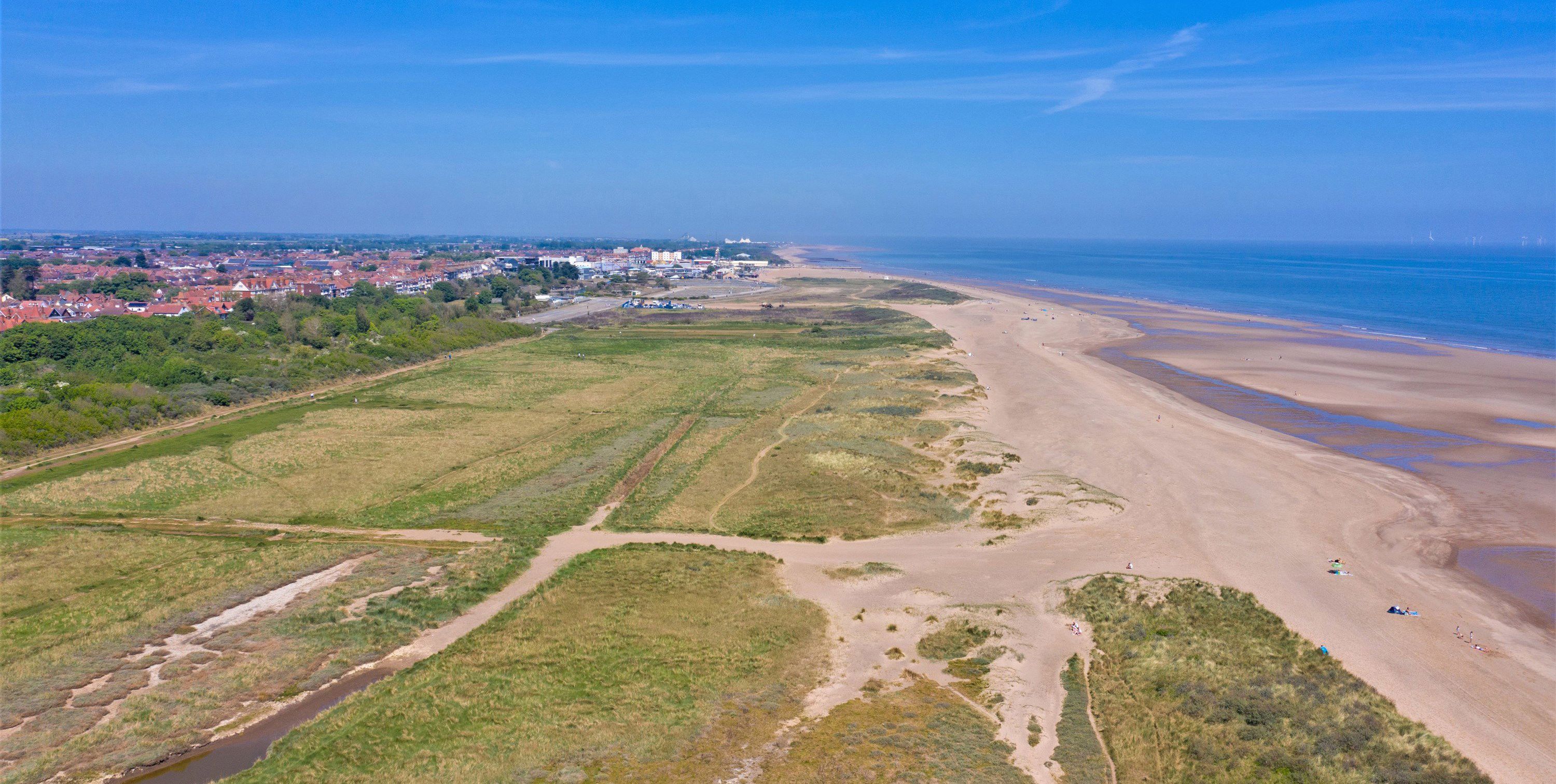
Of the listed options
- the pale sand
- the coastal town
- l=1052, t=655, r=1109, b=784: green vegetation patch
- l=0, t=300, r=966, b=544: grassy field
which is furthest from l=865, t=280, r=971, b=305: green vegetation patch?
l=1052, t=655, r=1109, b=784: green vegetation patch

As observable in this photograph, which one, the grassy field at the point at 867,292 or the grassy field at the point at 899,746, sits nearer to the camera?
the grassy field at the point at 899,746

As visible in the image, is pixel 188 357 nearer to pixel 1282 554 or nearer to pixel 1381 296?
pixel 1282 554

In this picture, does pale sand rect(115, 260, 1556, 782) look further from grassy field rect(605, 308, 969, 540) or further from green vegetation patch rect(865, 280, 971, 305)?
green vegetation patch rect(865, 280, 971, 305)

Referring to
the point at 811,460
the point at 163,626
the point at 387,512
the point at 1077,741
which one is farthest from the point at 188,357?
the point at 1077,741

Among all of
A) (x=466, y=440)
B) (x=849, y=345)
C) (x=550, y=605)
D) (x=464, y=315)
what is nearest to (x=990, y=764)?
(x=550, y=605)

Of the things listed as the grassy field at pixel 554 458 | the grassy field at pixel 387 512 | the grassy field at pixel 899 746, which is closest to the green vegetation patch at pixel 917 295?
the grassy field at pixel 554 458

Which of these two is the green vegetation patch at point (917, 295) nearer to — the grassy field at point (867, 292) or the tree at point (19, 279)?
the grassy field at point (867, 292)
